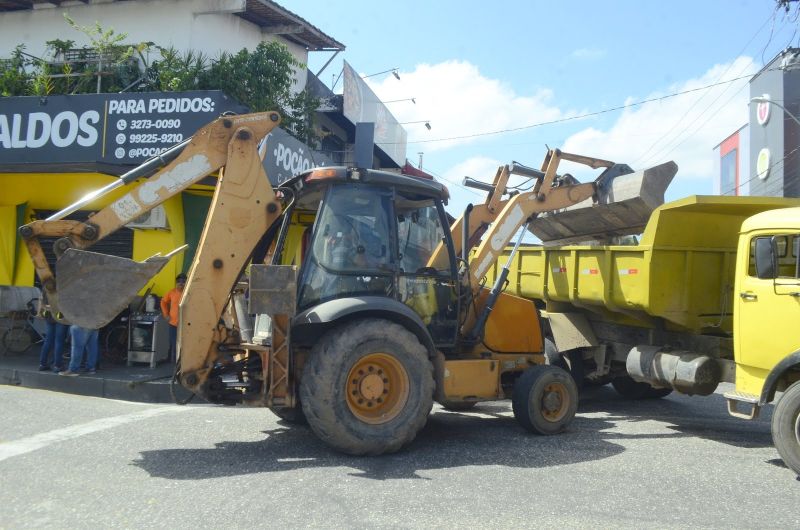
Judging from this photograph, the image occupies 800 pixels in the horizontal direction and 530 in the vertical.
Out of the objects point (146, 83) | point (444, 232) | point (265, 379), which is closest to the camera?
point (265, 379)

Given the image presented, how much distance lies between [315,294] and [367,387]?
0.94 meters

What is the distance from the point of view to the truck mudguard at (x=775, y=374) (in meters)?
5.71

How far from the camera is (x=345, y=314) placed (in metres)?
5.82

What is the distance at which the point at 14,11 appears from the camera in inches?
689

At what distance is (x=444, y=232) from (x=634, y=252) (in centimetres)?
217

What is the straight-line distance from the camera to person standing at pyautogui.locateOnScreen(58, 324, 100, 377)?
390 inches

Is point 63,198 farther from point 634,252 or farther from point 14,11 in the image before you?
point 634,252

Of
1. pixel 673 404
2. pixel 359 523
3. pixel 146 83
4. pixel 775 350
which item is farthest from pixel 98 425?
pixel 146 83

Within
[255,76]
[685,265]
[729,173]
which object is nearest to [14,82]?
[255,76]

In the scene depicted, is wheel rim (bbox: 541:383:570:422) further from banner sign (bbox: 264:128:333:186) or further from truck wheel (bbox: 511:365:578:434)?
banner sign (bbox: 264:128:333:186)

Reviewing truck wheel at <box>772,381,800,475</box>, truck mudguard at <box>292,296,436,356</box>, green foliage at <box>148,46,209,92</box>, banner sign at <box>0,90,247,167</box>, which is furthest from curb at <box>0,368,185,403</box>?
truck wheel at <box>772,381,800,475</box>

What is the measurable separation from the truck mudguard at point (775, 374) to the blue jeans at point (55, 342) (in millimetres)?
9035

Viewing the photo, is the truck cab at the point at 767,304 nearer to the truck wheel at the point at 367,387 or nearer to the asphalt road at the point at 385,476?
the asphalt road at the point at 385,476

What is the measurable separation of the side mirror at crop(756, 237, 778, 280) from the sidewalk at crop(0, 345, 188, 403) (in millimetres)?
6819
